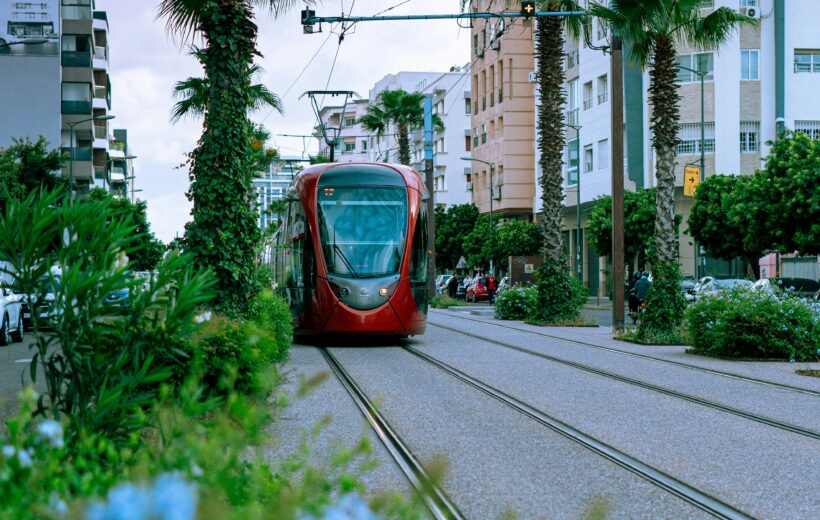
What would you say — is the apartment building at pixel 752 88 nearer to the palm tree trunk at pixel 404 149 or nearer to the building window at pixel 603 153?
the building window at pixel 603 153

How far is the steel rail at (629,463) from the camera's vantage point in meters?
6.53

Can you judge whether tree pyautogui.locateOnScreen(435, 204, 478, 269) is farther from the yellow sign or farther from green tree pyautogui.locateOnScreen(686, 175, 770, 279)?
the yellow sign

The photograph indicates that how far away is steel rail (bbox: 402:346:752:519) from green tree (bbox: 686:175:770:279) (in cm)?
3306

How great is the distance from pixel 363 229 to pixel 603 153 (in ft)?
119

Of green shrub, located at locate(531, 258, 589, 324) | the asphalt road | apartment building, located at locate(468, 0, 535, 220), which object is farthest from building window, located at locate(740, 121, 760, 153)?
the asphalt road

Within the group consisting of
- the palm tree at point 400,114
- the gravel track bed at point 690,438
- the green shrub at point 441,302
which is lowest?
the green shrub at point 441,302

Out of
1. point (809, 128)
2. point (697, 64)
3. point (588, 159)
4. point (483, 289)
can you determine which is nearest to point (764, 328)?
point (697, 64)

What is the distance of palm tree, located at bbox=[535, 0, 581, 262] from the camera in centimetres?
3028

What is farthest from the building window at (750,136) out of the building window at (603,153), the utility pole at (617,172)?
the utility pole at (617,172)

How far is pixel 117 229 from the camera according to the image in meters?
5.41

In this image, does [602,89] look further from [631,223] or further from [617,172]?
[617,172]

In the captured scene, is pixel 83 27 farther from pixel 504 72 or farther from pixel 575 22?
pixel 575 22

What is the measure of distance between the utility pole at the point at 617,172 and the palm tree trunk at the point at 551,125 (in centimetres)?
347

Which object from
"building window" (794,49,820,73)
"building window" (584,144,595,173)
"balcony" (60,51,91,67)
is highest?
"balcony" (60,51,91,67)
